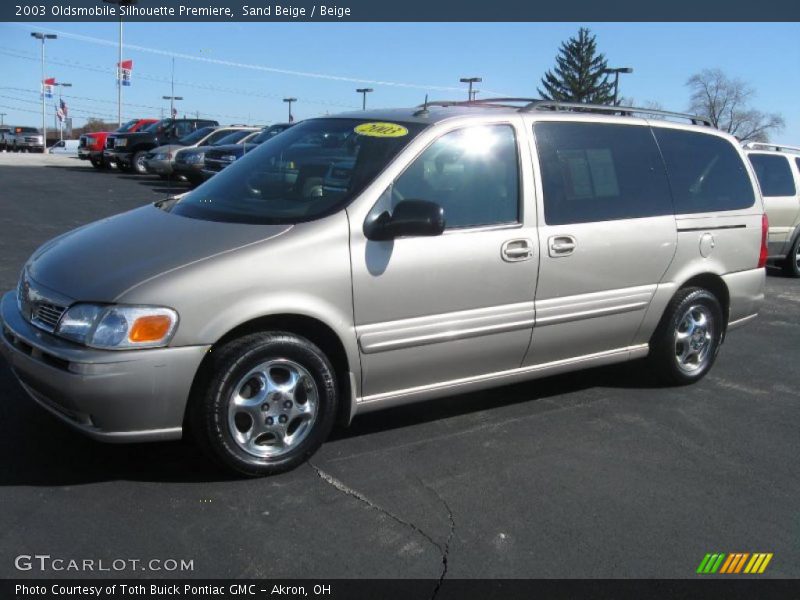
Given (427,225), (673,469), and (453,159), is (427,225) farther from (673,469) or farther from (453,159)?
(673,469)

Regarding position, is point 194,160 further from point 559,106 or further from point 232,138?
point 559,106

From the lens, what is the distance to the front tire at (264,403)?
3.54 metres

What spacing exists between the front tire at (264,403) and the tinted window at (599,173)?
5.57 feet

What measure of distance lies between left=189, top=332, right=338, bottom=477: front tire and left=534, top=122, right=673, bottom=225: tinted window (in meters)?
1.70

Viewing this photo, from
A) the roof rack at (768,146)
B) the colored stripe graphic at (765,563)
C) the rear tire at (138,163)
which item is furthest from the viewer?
the rear tire at (138,163)

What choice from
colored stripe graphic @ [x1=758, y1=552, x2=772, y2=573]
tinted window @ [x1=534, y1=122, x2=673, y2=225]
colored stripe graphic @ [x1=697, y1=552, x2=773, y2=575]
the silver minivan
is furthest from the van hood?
colored stripe graphic @ [x1=758, y1=552, x2=772, y2=573]

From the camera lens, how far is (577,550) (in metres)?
3.26

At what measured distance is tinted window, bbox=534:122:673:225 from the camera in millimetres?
4637

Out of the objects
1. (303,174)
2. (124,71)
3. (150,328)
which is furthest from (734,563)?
(124,71)

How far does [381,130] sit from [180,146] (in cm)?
1827

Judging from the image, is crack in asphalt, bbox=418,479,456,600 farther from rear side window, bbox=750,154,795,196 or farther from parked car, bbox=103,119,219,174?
parked car, bbox=103,119,219,174

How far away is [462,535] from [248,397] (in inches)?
46.0

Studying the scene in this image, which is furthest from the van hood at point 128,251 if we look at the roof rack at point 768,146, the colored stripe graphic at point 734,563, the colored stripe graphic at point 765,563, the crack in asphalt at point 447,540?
the roof rack at point 768,146

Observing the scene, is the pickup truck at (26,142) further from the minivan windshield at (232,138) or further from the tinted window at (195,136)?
the minivan windshield at (232,138)
